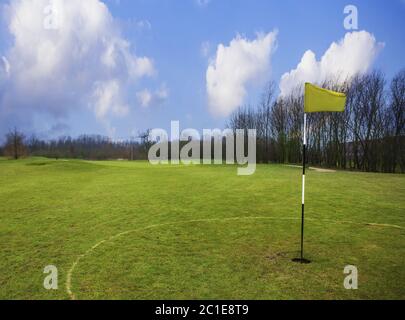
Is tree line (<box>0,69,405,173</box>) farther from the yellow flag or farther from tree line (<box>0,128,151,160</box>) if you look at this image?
the yellow flag

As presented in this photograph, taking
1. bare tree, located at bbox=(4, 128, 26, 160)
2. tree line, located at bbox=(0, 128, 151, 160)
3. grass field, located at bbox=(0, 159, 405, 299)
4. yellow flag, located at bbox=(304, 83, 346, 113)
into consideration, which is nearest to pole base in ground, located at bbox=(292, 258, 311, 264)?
grass field, located at bbox=(0, 159, 405, 299)

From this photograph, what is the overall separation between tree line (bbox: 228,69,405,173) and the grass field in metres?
33.7

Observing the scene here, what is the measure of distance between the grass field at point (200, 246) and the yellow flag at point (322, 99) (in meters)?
3.18

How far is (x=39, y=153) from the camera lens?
8075 cm

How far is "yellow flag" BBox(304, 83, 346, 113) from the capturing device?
24.0 feet

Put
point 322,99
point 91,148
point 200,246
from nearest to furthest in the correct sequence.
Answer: point 322,99 → point 200,246 → point 91,148

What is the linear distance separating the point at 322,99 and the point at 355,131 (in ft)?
147

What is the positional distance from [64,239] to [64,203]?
19.7 ft

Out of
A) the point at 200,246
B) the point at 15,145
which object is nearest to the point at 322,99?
the point at 200,246

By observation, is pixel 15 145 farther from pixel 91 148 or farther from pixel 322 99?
pixel 322 99

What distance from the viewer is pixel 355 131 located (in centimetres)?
4803
